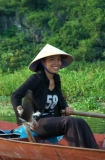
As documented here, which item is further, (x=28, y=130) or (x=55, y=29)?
(x=55, y=29)

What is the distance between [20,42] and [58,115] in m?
24.8

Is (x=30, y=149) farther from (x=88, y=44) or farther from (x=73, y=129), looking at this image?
(x=88, y=44)

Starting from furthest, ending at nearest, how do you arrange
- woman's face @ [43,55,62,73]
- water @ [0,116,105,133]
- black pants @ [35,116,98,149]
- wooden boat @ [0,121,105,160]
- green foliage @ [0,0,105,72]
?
green foliage @ [0,0,105,72], water @ [0,116,105,133], woman's face @ [43,55,62,73], black pants @ [35,116,98,149], wooden boat @ [0,121,105,160]

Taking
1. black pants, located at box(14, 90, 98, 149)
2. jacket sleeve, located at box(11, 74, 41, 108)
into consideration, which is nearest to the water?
black pants, located at box(14, 90, 98, 149)

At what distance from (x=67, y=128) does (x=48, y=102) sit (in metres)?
0.35

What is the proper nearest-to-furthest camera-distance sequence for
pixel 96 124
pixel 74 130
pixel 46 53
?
pixel 74 130 → pixel 46 53 → pixel 96 124

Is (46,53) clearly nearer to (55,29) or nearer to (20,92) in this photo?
(20,92)

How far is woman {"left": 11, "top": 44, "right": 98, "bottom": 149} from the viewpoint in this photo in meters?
3.98

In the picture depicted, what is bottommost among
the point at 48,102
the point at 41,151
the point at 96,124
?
the point at 96,124

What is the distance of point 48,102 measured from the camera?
4.25 metres

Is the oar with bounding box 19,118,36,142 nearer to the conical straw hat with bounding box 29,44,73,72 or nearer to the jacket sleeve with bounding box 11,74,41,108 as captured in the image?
the jacket sleeve with bounding box 11,74,41,108

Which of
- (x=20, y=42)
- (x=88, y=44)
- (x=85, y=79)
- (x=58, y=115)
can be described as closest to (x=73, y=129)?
(x=58, y=115)

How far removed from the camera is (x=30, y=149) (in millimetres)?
3994

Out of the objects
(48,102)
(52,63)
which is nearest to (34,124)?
(48,102)
